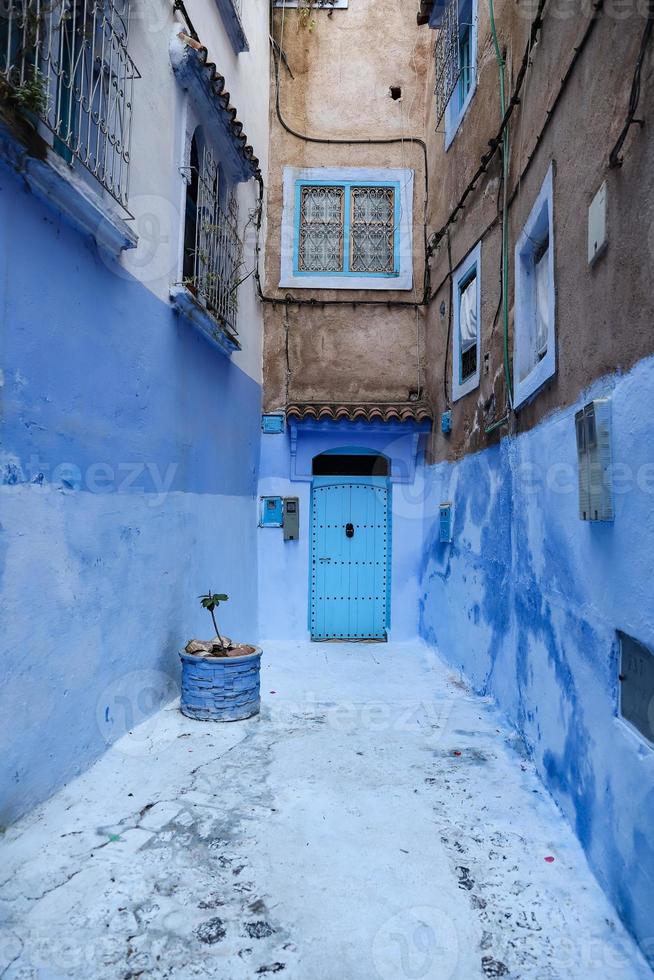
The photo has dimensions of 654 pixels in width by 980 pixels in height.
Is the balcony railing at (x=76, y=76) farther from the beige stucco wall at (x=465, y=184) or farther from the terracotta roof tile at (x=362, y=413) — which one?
the terracotta roof tile at (x=362, y=413)

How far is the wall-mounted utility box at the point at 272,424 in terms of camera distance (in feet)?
26.3

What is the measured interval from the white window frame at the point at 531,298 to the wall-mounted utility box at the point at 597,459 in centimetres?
88

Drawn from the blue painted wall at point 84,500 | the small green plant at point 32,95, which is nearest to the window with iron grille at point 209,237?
the blue painted wall at point 84,500

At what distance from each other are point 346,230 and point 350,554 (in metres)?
4.04

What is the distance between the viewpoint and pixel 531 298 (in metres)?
4.62

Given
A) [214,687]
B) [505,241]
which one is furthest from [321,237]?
[214,687]

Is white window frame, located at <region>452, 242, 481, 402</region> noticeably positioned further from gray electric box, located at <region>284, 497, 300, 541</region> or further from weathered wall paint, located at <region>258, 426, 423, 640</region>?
gray electric box, located at <region>284, 497, 300, 541</region>

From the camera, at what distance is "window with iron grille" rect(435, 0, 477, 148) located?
6.24 metres

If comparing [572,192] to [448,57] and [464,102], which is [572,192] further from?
[448,57]

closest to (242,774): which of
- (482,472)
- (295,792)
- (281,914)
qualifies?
(295,792)

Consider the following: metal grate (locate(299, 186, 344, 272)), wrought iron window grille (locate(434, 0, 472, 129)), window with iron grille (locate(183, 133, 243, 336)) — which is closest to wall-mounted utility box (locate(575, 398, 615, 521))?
window with iron grille (locate(183, 133, 243, 336))

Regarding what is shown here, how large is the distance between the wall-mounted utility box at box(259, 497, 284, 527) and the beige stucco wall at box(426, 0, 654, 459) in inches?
105

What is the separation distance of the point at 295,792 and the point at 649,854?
6.21 ft

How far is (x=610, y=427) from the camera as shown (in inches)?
111
